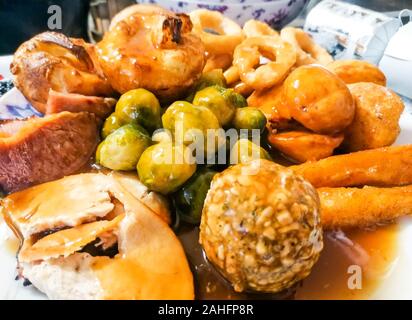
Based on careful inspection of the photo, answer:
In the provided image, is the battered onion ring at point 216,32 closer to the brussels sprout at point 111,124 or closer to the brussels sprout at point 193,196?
the brussels sprout at point 111,124

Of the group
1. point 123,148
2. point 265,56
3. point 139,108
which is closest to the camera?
point 123,148

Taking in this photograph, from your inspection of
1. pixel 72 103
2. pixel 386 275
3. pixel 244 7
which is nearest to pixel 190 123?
pixel 72 103

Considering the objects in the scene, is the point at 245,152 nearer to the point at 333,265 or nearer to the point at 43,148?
the point at 333,265

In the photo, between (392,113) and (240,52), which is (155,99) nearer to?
(240,52)

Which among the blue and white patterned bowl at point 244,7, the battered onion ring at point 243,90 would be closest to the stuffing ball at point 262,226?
the battered onion ring at point 243,90

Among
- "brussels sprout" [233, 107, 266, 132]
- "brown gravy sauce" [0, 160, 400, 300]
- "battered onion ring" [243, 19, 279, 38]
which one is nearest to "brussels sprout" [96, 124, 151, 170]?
"brown gravy sauce" [0, 160, 400, 300]

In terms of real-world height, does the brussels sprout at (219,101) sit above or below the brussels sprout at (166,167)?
above
